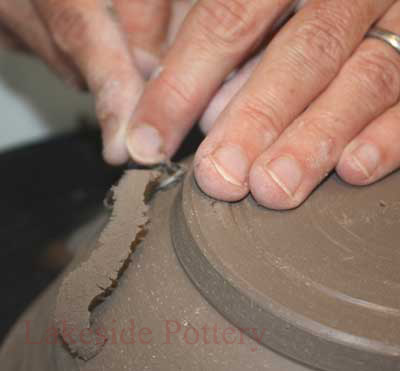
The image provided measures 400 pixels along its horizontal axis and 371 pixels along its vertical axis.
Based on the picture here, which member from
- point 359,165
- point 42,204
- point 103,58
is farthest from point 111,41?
point 42,204

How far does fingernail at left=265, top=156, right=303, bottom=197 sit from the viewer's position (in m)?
0.70

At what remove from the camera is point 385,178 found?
783mm

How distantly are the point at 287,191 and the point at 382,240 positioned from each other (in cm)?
14

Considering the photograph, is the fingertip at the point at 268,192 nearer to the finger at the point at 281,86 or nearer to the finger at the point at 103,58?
the finger at the point at 281,86

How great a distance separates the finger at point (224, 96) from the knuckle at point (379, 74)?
0.62ft

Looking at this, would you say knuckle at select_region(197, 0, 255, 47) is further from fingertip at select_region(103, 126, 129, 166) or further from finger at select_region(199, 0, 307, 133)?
fingertip at select_region(103, 126, 129, 166)

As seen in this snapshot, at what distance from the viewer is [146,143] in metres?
0.86

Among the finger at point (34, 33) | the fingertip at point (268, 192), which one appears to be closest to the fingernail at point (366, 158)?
the fingertip at point (268, 192)

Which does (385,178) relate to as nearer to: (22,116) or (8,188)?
(8,188)

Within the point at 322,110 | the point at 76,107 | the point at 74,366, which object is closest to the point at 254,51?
the point at 322,110

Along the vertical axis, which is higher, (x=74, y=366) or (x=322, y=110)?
(x=322, y=110)

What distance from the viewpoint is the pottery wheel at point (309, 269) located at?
0.57 m

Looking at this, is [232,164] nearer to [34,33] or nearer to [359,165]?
[359,165]

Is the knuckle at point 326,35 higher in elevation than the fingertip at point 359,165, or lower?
higher
